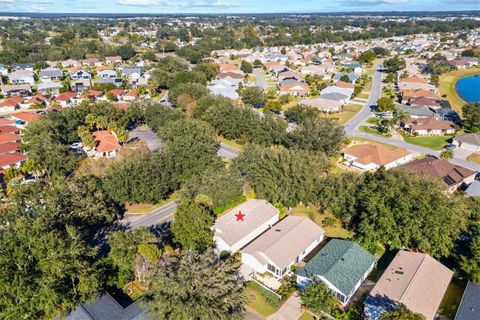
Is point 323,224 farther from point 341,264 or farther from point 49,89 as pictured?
point 49,89

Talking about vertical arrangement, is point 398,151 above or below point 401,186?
below

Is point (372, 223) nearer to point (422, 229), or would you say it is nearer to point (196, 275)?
point (422, 229)

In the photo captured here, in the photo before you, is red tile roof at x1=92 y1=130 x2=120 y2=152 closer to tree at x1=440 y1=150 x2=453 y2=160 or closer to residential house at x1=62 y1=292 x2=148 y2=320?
residential house at x1=62 y1=292 x2=148 y2=320

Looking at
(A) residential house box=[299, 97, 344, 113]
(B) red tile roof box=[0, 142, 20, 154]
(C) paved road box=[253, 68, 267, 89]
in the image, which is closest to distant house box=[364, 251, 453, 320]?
(A) residential house box=[299, 97, 344, 113]

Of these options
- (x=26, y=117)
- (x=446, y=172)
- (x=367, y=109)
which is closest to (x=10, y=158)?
(x=26, y=117)

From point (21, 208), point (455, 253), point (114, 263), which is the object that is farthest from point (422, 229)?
point (21, 208)

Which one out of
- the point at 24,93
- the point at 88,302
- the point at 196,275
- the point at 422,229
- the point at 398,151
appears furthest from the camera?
the point at 24,93
